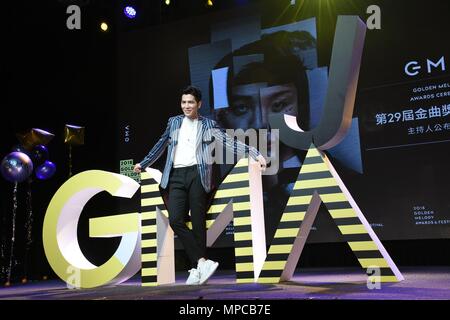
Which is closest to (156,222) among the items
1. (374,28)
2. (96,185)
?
(96,185)

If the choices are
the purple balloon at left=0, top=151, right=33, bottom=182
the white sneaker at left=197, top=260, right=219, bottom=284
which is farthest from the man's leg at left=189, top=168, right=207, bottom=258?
the purple balloon at left=0, top=151, right=33, bottom=182

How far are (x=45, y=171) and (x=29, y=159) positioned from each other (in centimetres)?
46

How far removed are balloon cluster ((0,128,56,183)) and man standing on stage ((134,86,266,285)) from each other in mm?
1811

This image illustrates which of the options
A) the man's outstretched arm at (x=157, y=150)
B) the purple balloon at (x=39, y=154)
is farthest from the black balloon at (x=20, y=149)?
the man's outstretched arm at (x=157, y=150)

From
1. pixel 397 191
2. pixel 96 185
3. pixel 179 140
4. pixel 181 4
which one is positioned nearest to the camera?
pixel 179 140

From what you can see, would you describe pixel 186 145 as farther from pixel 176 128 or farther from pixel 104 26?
pixel 104 26

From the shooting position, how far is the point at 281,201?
559cm

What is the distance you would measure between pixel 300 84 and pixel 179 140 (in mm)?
2019

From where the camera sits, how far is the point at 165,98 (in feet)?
21.3

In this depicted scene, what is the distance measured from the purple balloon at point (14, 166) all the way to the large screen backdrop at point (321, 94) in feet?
5.27

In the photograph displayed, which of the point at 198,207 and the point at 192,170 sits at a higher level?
the point at 192,170

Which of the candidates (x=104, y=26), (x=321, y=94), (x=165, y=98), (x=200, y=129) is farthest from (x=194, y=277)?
(x=104, y=26)

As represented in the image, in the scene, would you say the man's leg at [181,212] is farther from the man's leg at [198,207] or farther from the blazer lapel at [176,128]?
the blazer lapel at [176,128]
